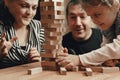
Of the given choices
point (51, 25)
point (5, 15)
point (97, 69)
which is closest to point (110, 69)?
point (97, 69)

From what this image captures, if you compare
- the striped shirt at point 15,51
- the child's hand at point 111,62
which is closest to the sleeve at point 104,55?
the child's hand at point 111,62

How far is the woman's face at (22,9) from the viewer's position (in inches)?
51.3

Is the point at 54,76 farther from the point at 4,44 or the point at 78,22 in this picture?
the point at 78,22

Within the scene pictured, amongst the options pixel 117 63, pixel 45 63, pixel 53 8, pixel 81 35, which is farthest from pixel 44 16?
pixel 81 35

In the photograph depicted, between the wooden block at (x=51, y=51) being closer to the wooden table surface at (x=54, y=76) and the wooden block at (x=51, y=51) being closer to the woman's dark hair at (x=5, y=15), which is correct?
the wooden table surface at (x=54, y=76)

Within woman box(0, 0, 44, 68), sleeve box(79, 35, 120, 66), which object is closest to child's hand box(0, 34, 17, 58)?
woman box(0, 0, 44, 68)

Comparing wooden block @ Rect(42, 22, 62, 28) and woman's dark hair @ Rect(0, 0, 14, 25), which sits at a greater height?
woman's dark hair @ Rect(0, 0, 14, 25)

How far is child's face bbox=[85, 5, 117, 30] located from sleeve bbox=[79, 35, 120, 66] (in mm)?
92

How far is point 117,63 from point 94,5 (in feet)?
0.79

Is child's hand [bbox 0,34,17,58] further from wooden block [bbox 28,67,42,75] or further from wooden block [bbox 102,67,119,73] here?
wooden block [bbox 102,67,119,73]

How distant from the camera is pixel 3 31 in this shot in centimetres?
130

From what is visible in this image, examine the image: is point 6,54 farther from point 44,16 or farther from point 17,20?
point 44,16

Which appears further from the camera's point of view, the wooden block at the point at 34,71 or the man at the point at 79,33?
the man at the point at 79,33

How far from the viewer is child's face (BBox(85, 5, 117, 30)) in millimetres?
1029
